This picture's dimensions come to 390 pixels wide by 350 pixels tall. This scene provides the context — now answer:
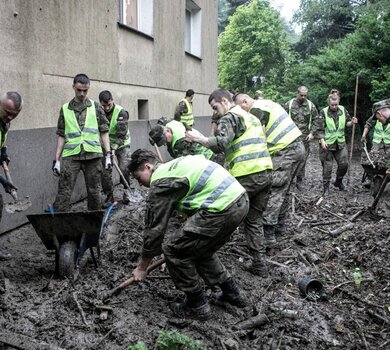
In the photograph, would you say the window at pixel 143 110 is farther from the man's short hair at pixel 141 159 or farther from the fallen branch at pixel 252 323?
the fallen branch at pixel 252 323

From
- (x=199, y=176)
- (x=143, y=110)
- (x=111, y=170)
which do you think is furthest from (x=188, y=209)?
(x=143, y=110)

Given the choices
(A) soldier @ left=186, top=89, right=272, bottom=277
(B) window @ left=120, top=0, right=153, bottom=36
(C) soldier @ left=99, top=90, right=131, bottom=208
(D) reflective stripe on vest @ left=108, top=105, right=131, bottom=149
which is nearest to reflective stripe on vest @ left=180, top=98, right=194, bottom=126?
(B) window @ left=120, top=0, right=153, bottom=36

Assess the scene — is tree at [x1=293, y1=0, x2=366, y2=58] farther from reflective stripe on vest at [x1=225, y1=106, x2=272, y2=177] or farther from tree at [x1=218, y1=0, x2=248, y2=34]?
reflective stripe on vest at [x1=225, y1=106, x2=272, y2=177]

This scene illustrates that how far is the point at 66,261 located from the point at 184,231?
138 cm

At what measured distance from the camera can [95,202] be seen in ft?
19.0

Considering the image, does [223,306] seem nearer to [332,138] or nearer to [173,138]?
[173,138]

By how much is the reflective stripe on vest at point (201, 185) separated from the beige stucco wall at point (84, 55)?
310 centimetres

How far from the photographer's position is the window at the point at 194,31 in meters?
14.9

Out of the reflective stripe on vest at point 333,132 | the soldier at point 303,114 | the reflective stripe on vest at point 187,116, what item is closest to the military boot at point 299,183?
the soldier at point 303,114

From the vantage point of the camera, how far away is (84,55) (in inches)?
282

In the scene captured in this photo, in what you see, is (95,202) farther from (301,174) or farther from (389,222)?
(301,174)

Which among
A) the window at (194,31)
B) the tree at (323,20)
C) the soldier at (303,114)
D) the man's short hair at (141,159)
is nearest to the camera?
the man's short hair at (141,159)

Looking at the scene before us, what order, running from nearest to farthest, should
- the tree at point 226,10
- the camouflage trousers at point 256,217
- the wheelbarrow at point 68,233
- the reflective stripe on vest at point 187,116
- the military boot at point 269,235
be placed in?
1. the wheelbarrow at point 68,233
2. the camouflage trousers at point 256,217
3. the military boot at point 269,235
4. the reflective stripe on vest at point 187,116
5. the tree at point 226,10

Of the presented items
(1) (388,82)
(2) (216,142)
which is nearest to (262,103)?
(2) (216,142)
